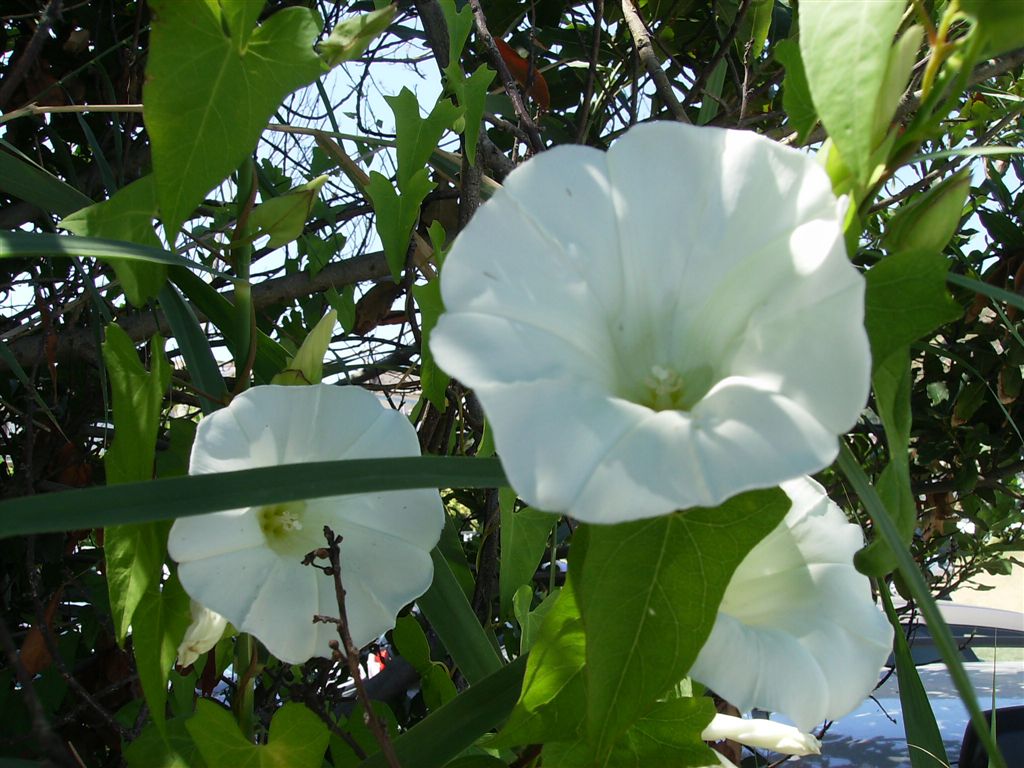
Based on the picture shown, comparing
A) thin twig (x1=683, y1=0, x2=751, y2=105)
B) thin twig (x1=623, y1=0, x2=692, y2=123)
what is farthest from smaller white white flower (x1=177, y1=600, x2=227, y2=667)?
thin twig (x1=683, y1=0, x2=751, y2=105)

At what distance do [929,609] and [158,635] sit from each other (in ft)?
1.23

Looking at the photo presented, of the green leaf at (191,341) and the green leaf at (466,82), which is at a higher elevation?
the green leaf at (466,82)

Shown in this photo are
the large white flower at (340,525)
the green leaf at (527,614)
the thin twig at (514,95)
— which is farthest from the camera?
the thin twig at (514,95)

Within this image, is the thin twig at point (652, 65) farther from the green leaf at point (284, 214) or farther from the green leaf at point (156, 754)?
the green leaf at point (156, 754)

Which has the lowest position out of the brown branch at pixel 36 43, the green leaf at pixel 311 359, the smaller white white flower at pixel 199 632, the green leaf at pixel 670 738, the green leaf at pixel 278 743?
the green leaf at pixel 670 738

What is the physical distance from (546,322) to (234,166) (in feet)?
0.63

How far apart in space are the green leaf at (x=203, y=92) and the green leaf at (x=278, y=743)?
0.90 feet

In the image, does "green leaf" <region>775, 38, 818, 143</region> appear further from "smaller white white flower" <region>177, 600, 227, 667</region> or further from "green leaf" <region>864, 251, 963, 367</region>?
"smaller white white flower" <region>177, 600, 227, 667</region>

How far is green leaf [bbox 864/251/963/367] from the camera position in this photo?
39 cm

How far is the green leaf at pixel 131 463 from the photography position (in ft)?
1.58

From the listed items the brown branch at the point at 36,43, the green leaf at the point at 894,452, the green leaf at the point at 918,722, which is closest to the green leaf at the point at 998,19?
the green leaf at the point at 894,452

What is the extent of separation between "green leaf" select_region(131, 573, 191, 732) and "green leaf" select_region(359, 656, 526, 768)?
0.40ft

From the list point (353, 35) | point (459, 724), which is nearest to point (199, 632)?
point (459, 724)

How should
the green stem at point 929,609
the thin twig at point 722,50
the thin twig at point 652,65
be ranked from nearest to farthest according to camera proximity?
the green stem at point 929,609 < the thin twig at point 652,65 < the thin twig at point 722,50
